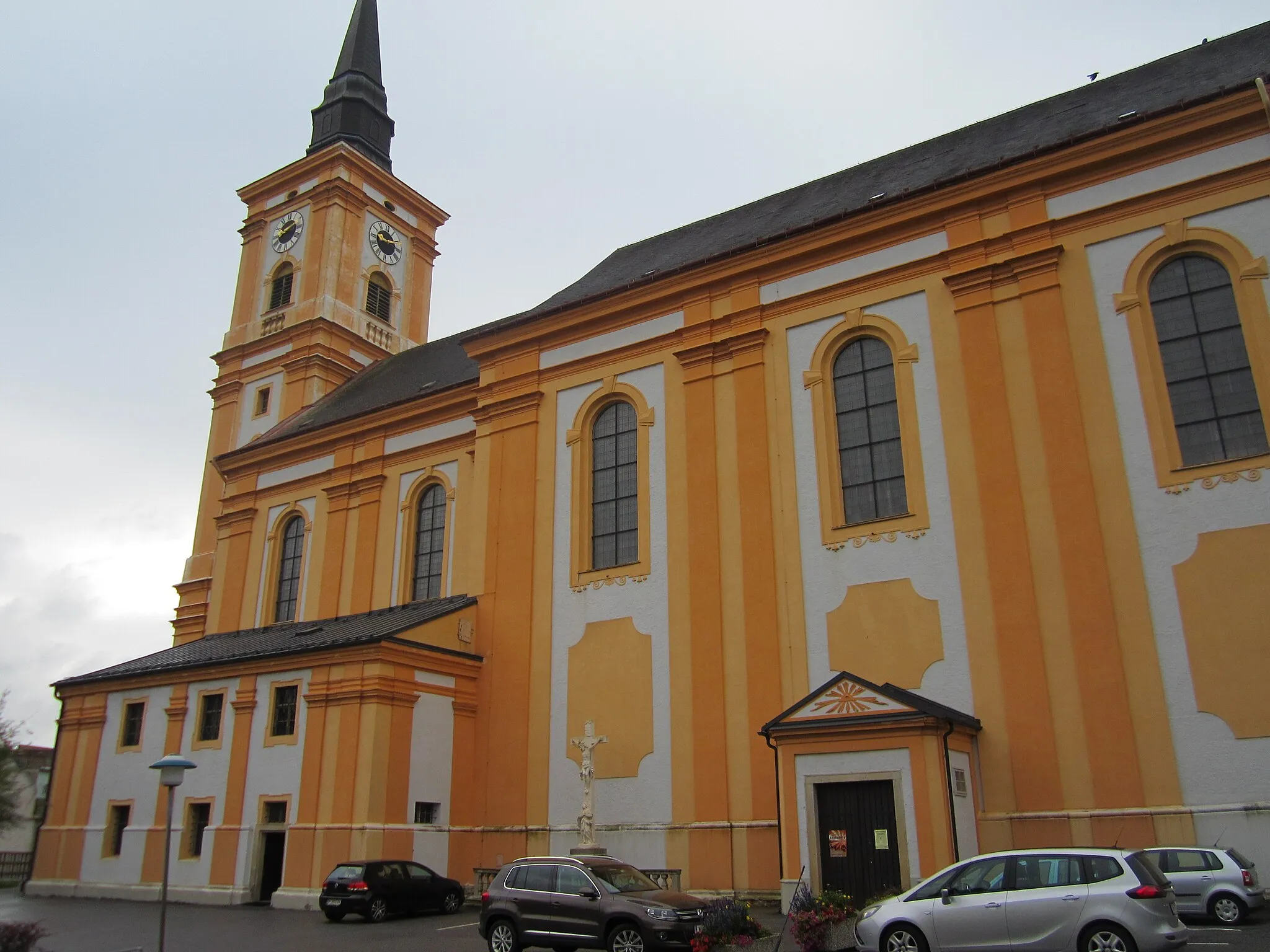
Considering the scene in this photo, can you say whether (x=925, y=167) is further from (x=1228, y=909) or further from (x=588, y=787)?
(x=1228, y=909)

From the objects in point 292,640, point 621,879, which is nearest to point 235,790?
point 292,640

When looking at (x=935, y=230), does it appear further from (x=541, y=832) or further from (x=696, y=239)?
(x=541, y=832)

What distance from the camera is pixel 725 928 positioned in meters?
12.5

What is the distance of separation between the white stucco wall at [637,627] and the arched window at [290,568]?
1073 cm

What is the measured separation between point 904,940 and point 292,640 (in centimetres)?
1781

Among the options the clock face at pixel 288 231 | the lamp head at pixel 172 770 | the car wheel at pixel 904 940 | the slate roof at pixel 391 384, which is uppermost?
the clock face at pixel 288 231

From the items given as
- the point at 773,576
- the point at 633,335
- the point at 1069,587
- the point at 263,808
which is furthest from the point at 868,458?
the point at 263,808

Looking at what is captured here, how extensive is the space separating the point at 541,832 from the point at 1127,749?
11147 millimetres

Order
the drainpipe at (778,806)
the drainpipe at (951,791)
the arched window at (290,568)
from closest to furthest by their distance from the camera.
Result: 1. the drainpipe at (951,791)
2. the drainpipe at (778,806)
3. the arched window at (290,568)

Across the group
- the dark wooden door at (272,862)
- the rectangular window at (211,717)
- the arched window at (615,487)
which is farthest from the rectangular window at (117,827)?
the arched window at (615,487)

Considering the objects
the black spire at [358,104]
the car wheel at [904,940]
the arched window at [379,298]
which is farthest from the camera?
the black spire at [358,104]

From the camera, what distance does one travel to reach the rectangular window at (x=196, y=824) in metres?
23.6

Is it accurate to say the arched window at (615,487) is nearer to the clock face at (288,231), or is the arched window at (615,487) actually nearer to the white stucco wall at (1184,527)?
the white stucco wall at (1184,527)

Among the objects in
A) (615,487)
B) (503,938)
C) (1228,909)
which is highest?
(615,487)
